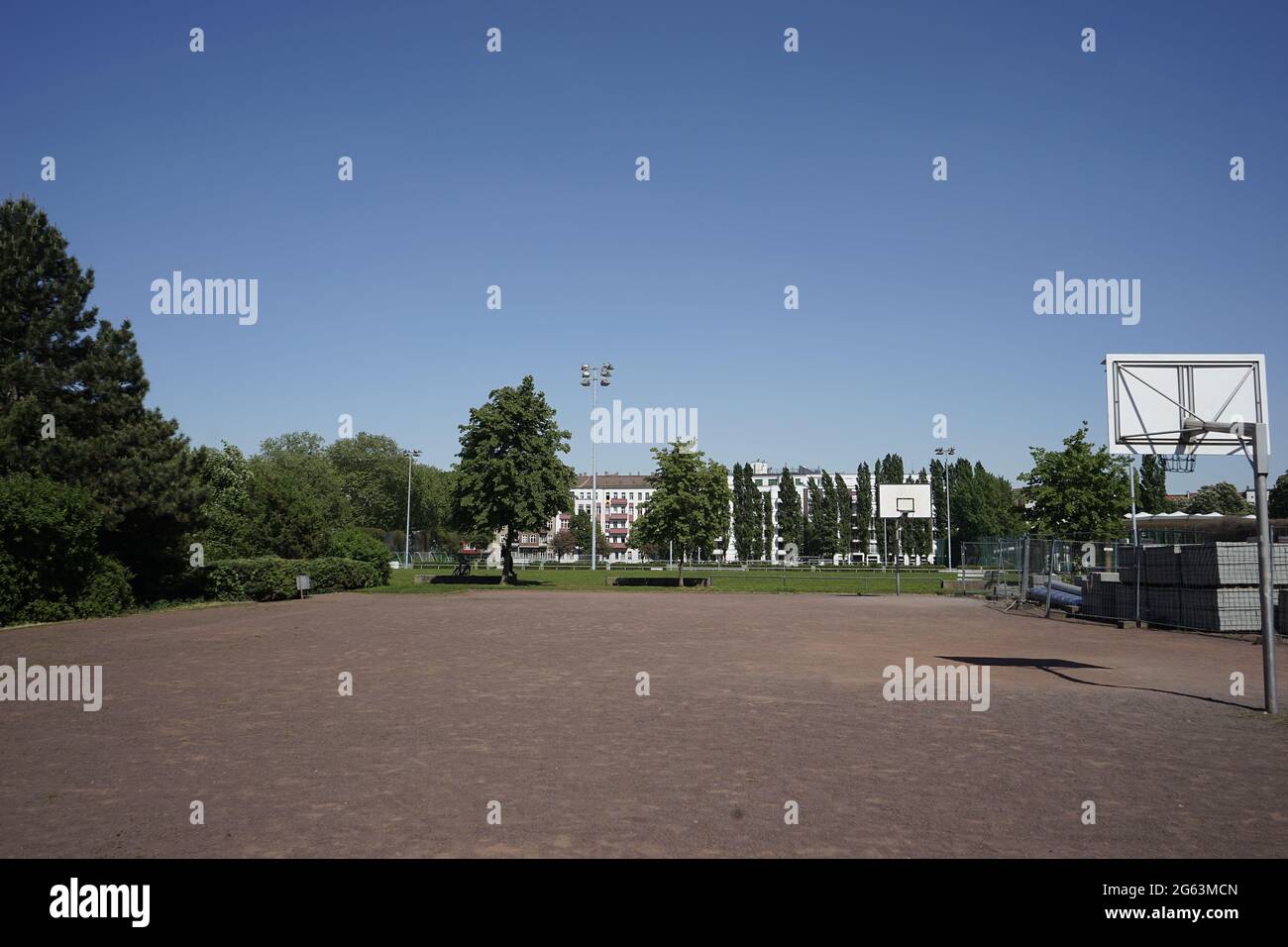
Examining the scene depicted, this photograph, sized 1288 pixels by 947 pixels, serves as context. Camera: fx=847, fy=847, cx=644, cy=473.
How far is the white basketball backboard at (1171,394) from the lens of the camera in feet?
56.0

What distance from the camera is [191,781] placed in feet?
24.6

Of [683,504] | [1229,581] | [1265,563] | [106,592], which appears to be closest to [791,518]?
[683,504]

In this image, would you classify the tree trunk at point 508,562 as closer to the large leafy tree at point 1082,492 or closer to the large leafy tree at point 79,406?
the large leafy tree at point 79,406

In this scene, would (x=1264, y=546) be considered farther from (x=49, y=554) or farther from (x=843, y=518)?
Answer: (x=843, y=518)

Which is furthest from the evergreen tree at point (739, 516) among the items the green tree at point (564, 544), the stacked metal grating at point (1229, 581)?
the stacked metal grating at point (1229, 581)

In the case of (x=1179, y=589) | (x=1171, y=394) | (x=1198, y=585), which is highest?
(x=1171, y=394)

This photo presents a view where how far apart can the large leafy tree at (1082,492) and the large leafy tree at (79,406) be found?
45948mm

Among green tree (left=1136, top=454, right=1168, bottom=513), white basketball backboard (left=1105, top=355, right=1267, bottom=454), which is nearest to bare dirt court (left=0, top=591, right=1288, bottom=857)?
white basketball backboard (left=1105, top=355, right=1267, bottom=454)

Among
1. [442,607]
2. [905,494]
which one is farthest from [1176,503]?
[442,607]

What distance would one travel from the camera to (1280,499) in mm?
111125

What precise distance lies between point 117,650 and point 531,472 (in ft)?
105

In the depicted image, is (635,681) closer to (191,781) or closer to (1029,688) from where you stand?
(1029,688)

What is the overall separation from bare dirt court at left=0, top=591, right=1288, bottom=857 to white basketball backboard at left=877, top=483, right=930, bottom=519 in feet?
120

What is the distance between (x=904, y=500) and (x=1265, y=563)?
43.5 m
